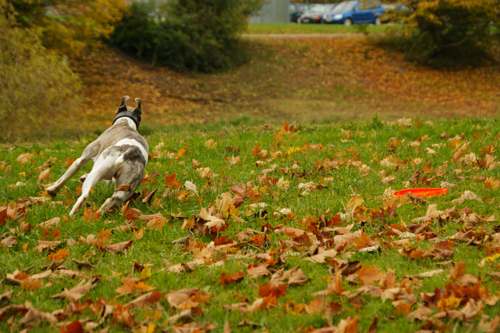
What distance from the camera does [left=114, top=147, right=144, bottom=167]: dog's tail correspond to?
416 centimetres

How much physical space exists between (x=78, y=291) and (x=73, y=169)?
2279 mm

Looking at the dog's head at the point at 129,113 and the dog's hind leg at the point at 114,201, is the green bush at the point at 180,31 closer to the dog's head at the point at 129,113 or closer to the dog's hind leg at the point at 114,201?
the dog's head at the point at 129,113

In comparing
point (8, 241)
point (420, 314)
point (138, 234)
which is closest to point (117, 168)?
point (138, 234)

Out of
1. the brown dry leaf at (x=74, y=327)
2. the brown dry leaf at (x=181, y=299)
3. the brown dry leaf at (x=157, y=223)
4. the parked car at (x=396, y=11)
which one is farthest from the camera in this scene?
the parked car at (x=396, y=11)

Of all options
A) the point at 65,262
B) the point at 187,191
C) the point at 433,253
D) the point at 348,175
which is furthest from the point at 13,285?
the point at 348,175

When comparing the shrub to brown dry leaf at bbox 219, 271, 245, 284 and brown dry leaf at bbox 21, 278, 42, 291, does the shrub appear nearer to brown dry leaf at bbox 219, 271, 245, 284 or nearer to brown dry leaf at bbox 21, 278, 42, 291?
brown dry leaf at bbox 219, 271, 245, 284

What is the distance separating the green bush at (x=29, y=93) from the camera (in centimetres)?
1095

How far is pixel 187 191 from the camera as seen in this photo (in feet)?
15.4

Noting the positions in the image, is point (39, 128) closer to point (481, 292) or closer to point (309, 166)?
point (309, 166)

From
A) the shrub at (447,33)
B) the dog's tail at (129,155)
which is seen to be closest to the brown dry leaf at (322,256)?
the dog's tail at (129,155)

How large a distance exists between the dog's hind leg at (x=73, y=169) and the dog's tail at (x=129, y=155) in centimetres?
66

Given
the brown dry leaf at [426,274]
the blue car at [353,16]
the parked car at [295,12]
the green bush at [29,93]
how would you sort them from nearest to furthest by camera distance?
the brown dry leaf at [426,274] → the green bush at [29,93] → the blue car at [353,16] → the parked car at [295,12]

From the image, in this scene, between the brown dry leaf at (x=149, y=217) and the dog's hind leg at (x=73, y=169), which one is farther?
the dog's hind leg at (x=73, y=169)

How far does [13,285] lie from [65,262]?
375 millimetres
